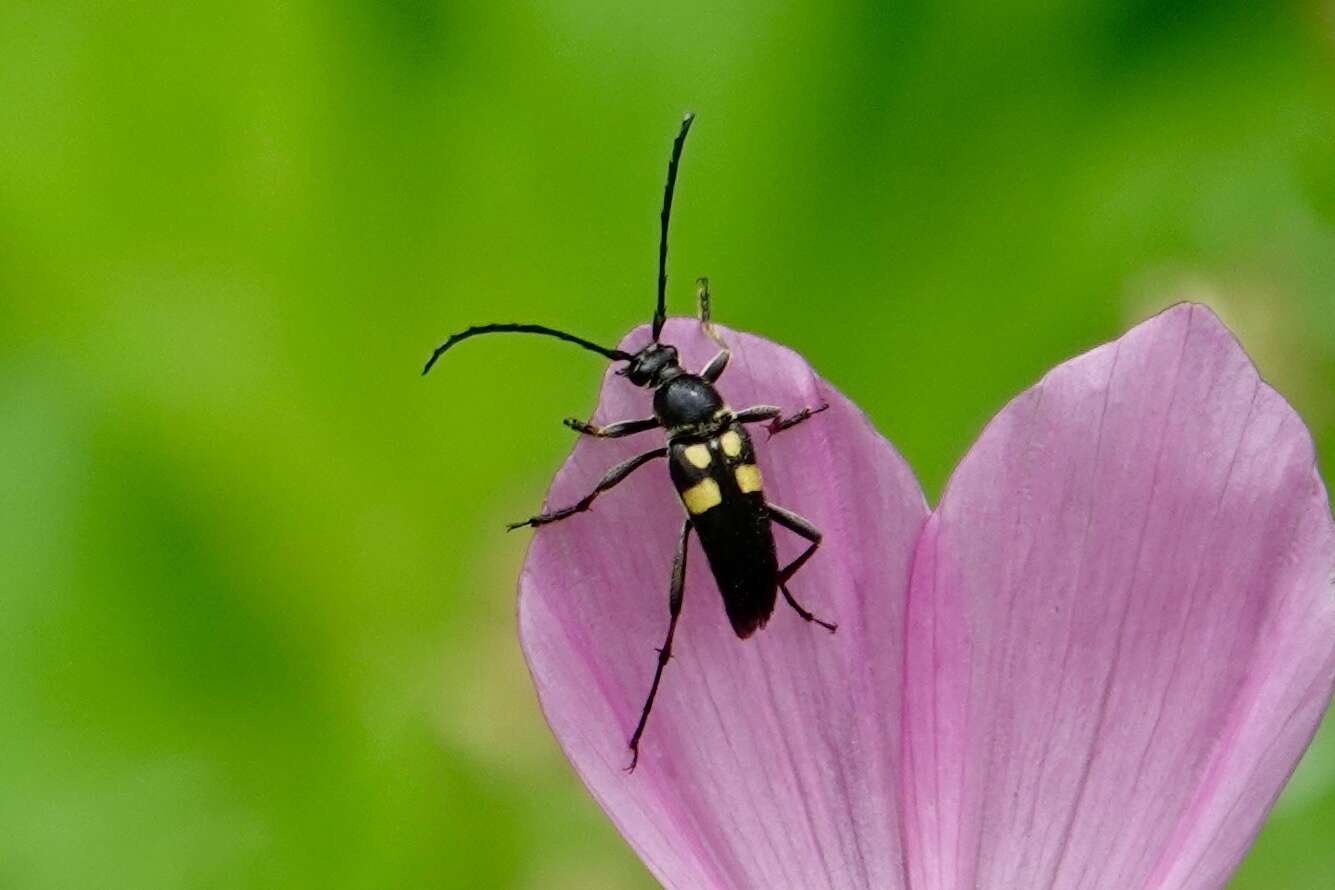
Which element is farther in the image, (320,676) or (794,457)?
(320,676)

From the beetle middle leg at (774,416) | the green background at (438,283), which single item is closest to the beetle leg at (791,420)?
the beetle middle leg at (774,416)

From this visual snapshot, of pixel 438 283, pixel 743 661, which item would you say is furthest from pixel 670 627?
pixel 438 283

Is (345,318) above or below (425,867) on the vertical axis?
above

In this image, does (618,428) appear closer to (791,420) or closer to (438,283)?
(791,420)

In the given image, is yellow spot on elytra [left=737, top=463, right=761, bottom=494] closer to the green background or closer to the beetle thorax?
the beetle thorax

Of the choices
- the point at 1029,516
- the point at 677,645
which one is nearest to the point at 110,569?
the point at 677,645

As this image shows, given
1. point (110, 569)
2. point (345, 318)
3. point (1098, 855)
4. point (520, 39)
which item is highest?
point (520, 39)

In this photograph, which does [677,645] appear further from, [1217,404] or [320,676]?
[320,676]
